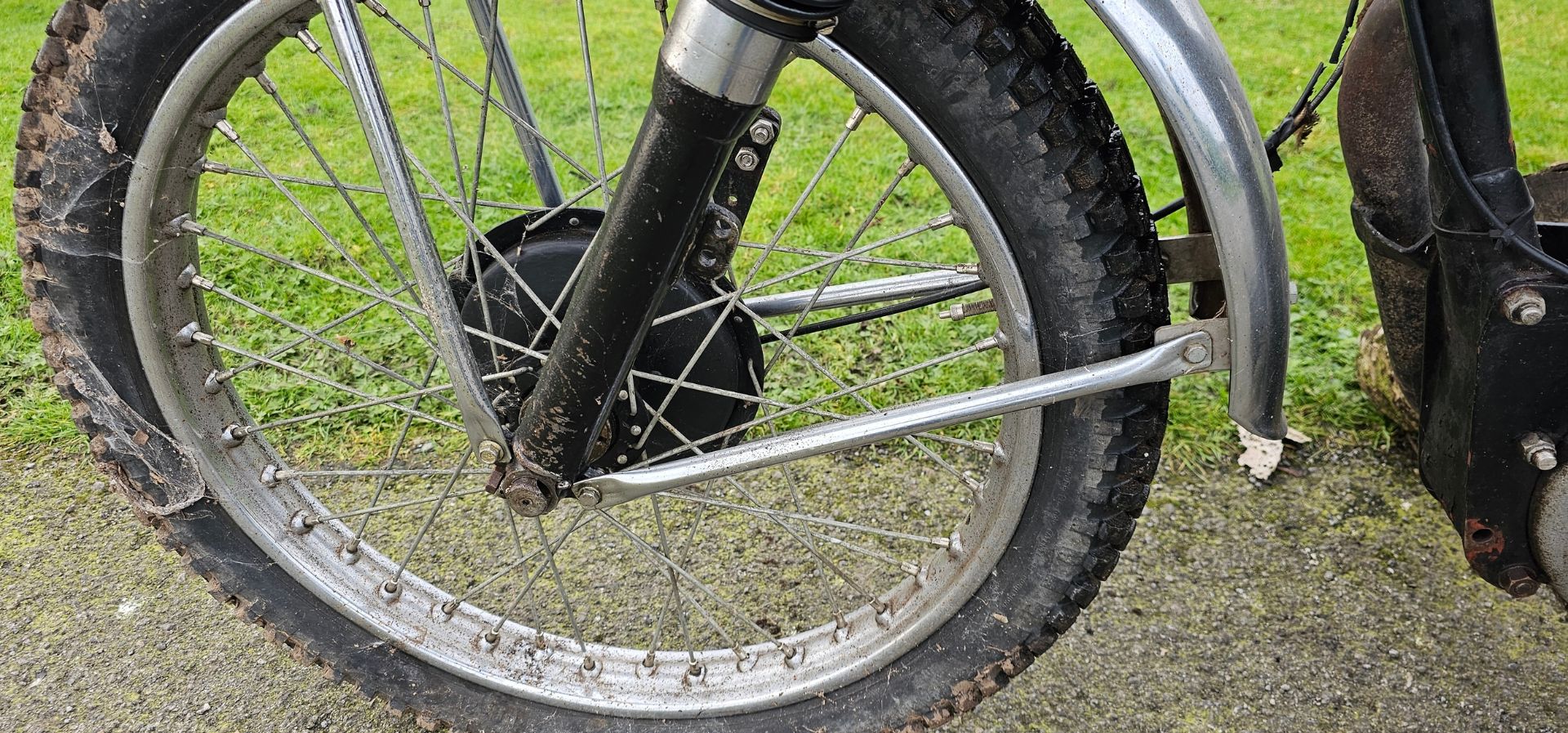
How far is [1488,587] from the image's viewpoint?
5.87 feet

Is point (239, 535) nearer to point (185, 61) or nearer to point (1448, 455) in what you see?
point (185, 61)

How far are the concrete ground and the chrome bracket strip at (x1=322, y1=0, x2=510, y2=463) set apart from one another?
81 centimetres

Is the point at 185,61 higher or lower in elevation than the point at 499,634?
higher

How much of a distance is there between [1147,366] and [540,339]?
0.74 m

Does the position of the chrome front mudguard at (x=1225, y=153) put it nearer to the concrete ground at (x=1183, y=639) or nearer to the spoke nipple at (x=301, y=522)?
the concrete ground at (x=1183, y=639)

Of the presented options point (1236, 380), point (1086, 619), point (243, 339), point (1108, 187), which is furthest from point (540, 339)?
point (243, 339)

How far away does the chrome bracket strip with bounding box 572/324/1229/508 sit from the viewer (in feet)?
3.37

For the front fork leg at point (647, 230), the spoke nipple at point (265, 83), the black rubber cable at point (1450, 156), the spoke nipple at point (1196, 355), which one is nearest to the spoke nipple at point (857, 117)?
the front fork leg at point (647, 230)

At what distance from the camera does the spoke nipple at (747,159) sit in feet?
3.50

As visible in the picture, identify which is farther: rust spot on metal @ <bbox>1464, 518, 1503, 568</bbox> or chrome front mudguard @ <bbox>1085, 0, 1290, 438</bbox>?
rust spot on metal @ <bbox>1464, 518, 1503, 568</bbox>

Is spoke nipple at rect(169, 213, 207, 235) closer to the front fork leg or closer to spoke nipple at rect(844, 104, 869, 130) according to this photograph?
the front fork leg

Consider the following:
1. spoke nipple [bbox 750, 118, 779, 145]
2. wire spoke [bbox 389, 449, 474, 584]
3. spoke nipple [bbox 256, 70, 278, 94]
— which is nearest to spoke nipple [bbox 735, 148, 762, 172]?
spoke nipple [bbox 750, 118, 779, 145]

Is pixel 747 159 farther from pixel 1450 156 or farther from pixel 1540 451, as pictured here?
pixel 1540 451

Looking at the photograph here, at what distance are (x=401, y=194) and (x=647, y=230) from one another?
275mm
